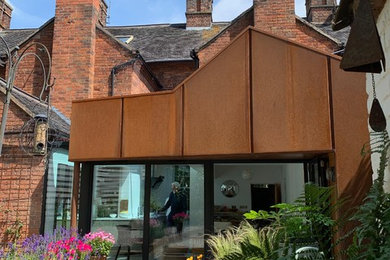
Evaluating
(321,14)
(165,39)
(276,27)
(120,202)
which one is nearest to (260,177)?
(120,202)

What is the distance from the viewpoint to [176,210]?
7613mm

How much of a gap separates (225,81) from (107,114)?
2.39 metres

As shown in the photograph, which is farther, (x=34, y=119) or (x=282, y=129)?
(x=34, y=119)

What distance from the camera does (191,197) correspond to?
24.8ft

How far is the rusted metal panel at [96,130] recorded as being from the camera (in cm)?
716

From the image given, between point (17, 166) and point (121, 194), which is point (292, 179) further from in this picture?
point (17, 166)

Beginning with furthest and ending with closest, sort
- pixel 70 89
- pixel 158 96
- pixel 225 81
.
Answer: pixel 70 89
pixel 158 96
pixel 225 81

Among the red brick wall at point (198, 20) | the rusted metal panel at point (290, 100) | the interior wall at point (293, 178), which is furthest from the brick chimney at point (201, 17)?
the rusted metal panel at point (290, 100)

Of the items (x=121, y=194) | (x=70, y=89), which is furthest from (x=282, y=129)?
(x=70, y=89)

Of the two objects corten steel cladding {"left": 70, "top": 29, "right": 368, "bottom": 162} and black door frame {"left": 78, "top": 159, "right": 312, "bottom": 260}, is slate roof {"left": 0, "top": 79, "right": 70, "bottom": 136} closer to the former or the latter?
black door frame {"left": 78, "top": 159, "right": 312, "bottom": 260}

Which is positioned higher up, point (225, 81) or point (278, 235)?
point (225, 81)

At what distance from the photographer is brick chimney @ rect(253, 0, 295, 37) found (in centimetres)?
→ 1284

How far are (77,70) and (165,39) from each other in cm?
483

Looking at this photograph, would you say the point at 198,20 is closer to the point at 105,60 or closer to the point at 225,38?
the point at 225,38
